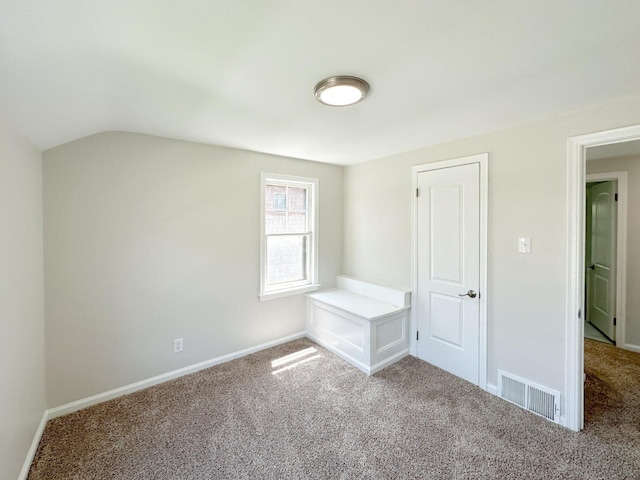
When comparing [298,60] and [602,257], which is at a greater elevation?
[298,60]

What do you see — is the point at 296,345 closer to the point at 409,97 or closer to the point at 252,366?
the point at 252,366

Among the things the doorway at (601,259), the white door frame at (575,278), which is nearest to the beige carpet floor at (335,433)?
the white door frame at (575,278)

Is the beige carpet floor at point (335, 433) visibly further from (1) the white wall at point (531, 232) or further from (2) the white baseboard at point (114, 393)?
(1) the white wall at point (531, 232)

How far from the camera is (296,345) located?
3.34 meters

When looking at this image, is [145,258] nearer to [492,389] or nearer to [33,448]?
[33,448]

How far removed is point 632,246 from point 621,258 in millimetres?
168

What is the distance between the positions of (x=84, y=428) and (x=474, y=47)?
11.0ft

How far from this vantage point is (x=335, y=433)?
1.96m

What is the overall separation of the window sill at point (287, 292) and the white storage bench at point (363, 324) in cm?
8

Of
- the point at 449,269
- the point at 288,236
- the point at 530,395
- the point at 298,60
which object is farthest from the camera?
the point at 288,236

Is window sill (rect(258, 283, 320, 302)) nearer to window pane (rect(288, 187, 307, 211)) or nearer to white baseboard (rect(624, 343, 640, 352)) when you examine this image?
window pane (rect(288, 187, 307, 211))

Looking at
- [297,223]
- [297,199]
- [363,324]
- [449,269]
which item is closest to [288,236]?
[297,223]

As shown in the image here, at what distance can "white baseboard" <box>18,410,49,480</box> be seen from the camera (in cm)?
160

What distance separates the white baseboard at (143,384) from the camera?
215 centimetres
